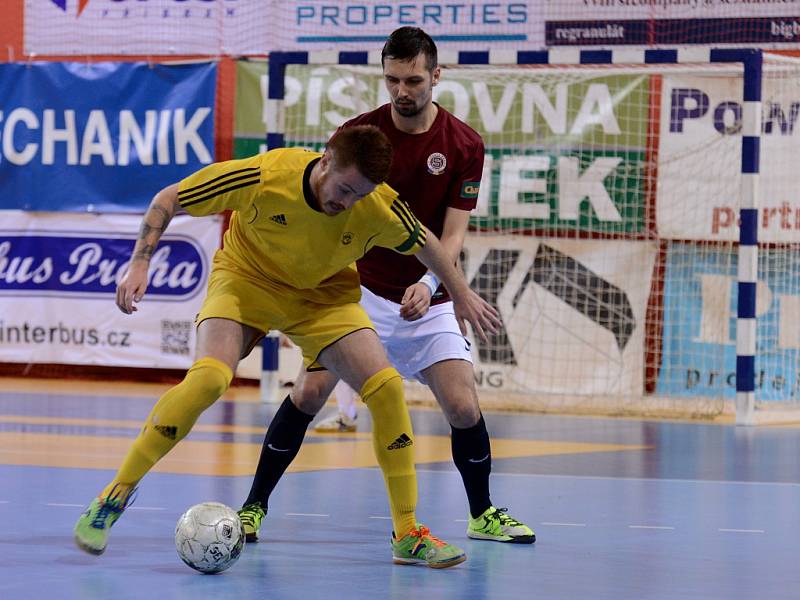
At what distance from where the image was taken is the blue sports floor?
14.8ft

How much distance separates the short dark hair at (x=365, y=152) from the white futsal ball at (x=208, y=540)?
1.28 m

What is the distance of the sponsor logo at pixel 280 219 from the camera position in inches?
189

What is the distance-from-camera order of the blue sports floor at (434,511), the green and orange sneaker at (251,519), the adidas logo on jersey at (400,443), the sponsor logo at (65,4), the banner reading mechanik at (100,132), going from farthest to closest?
1. the sponsor logo at (65,4)
2. the banner reading mechanik at (100,132)
3. the green and orange sneaker at (251,519)
4. the adidas logo on jersey at (400,443)
5. the blue sports floor at (434,511)

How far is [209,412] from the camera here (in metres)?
10.8

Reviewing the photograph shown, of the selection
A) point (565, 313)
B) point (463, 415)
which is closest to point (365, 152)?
point (463, 415)

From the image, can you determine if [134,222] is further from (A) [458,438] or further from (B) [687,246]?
(A) [458,438]

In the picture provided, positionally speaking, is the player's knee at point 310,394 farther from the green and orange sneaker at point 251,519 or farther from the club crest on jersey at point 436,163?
the club crest on jersey at point 436,163

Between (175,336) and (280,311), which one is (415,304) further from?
(175,336)

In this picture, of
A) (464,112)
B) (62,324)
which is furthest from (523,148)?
(62,324)

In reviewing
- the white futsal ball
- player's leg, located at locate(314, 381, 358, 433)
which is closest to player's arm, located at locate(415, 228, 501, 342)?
the white futsal ball

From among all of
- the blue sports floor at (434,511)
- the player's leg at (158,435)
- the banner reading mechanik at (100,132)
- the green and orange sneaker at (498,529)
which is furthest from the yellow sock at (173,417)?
the banner reading mechanik at (100,132)

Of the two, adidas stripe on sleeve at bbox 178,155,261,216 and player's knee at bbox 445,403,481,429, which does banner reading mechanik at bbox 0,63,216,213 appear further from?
adidas stripe on sleeve at bbox 178,155,261,216

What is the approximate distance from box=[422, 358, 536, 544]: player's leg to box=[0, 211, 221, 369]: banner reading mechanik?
25.5 feet

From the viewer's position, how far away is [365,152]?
441 cm
